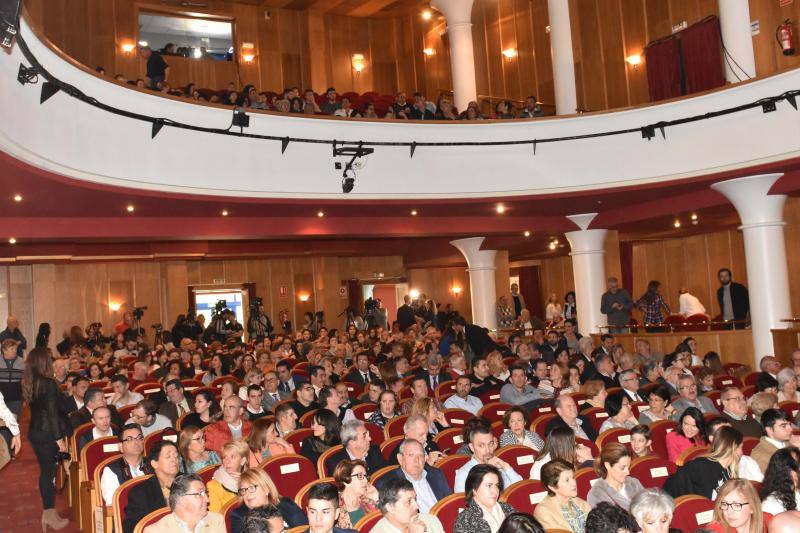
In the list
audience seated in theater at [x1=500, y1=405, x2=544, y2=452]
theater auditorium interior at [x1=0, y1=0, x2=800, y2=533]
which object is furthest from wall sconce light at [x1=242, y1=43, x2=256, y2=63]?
audience seated in theater at [x1=500, y1=405, x2=544, y2=452]

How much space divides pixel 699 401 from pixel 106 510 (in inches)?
207

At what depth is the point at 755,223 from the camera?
37.9ft

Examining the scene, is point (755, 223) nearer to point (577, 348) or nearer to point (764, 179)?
point (764, 179)

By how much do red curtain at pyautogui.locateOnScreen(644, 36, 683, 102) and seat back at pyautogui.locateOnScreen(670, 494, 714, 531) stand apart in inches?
425

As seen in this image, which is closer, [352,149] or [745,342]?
[352,149]

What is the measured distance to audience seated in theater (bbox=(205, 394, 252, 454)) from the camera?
6168 mm

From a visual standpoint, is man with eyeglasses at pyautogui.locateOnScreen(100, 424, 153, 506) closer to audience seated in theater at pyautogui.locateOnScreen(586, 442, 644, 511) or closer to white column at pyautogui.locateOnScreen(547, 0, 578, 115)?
audience seated in theater at pyautogui.locateOnScreen(586, 442, 644, 511)

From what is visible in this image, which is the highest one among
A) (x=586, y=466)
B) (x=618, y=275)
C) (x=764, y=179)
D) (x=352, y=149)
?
(x=352, y=149)

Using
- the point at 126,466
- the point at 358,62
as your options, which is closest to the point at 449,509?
the point at 126,466

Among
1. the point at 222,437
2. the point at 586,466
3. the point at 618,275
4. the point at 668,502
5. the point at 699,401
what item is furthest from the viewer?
the point at 618,275

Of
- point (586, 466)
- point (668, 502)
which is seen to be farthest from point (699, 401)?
point (668, 502)

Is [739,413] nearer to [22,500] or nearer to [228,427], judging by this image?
[228,427]

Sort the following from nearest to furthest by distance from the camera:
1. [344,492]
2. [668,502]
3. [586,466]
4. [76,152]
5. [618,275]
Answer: [668,502] → [344,492] → [586,466] → [76,152] → [618,275]

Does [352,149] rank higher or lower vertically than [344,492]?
higher
